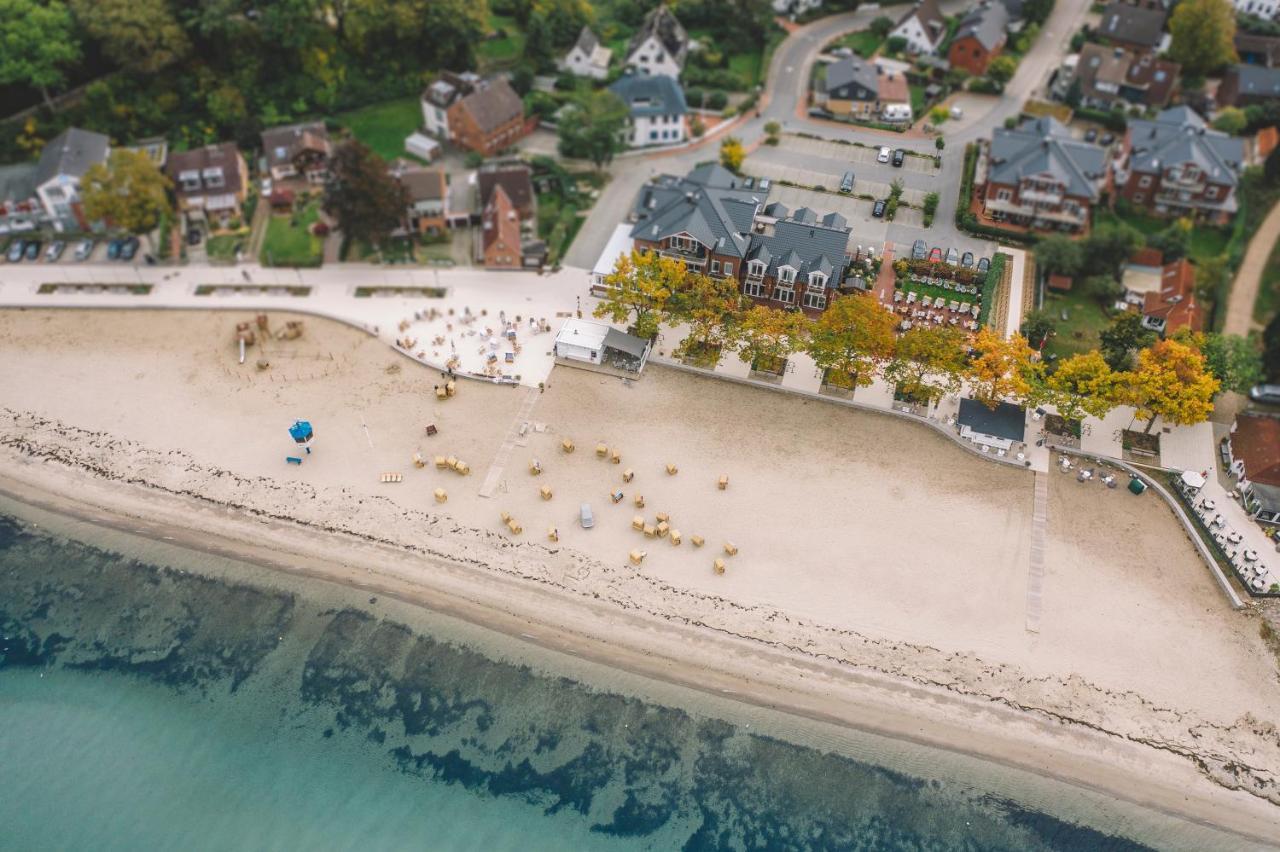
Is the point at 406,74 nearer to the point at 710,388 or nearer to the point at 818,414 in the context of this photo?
the point at 710,388

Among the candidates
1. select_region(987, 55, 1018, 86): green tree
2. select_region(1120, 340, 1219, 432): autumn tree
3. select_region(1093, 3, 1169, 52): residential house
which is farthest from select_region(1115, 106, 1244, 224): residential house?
select_region(1120, 340, 1219, 432): autumn tree

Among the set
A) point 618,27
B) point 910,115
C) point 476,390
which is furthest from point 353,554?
point 618,27

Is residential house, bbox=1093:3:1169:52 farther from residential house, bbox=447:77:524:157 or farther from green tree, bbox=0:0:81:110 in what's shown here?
green tree, bbox=0:0:81:110

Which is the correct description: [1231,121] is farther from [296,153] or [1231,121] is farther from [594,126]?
[296,153]

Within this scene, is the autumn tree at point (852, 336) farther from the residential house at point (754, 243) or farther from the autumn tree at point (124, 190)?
the autumn tree at point (124, 190)

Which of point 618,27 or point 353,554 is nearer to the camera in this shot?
point 353,554

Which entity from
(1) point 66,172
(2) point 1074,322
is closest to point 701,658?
(2) point 1074,322
